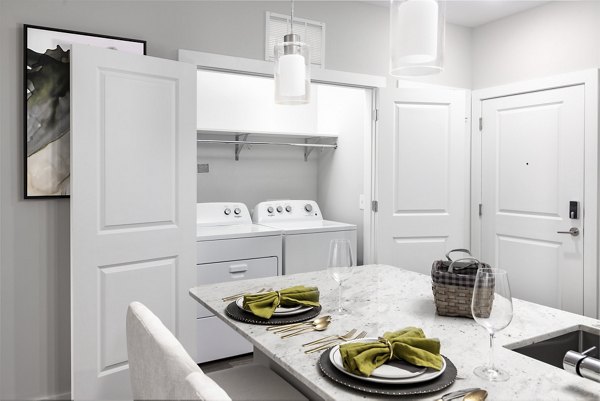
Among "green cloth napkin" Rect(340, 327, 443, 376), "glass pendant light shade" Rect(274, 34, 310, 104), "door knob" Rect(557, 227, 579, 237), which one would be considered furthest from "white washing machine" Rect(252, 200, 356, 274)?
"green cloth napkin" Rect(340, 327, 443, 376)

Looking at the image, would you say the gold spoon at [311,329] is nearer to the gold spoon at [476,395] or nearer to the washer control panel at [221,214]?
the gold spoon at [476,395]

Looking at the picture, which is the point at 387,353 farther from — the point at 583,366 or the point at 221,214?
the point at 221,214

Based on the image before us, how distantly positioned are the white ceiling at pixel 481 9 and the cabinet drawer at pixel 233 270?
209 centimetres

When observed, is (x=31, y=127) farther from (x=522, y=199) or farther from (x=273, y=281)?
(x=522, y=199)

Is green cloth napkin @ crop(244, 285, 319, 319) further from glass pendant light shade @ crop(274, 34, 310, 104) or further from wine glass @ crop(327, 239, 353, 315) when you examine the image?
glass pendant light shade @ crop(274, 34, 310, 104)

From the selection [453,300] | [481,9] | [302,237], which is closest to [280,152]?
[302,237]

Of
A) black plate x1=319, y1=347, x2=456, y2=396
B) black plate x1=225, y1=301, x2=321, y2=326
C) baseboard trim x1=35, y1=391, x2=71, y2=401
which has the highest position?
black plate x1=225, y1=301, x2=321, y2=326

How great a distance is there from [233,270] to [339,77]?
1.56 metres

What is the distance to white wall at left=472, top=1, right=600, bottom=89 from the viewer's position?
3.13 m

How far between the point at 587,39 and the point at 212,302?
10.1ft

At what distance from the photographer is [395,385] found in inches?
38.2

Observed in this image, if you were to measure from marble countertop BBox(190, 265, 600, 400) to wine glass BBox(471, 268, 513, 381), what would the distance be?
0.04 metres

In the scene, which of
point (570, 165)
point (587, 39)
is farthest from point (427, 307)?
point (587, 39)

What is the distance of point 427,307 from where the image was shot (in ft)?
5.09
